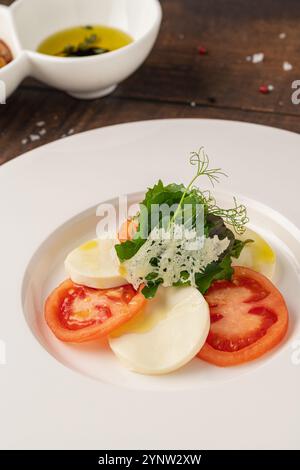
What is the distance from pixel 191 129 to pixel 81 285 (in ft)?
3.82

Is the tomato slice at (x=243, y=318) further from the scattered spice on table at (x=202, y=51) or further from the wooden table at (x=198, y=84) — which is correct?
the scattered spice on table at (x=202, y=51)

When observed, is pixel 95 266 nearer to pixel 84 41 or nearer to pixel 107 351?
pixel 107 351

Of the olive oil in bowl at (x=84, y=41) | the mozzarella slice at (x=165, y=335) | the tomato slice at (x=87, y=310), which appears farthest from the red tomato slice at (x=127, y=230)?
the olive oil in bowl at (x=84, y=41)

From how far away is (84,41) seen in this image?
4855mm

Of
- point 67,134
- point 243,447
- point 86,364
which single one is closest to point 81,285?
point 86,364

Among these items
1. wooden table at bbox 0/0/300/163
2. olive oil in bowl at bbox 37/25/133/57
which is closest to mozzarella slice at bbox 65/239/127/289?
wooden table at bbox 0/0/300/163

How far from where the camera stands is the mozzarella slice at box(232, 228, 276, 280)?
3373mm

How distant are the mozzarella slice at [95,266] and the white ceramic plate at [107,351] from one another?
9.5 inches

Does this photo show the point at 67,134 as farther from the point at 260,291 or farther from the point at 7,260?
the point at 260,291

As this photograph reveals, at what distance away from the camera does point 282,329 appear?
121 inches

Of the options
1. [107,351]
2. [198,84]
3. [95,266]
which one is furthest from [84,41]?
[107,351]

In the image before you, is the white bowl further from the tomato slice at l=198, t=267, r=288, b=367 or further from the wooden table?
the tomato slice at l=198, t=267, r=288, b=367

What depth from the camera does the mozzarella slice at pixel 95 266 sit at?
3230 millimetres

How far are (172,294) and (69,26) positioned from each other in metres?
2.47
